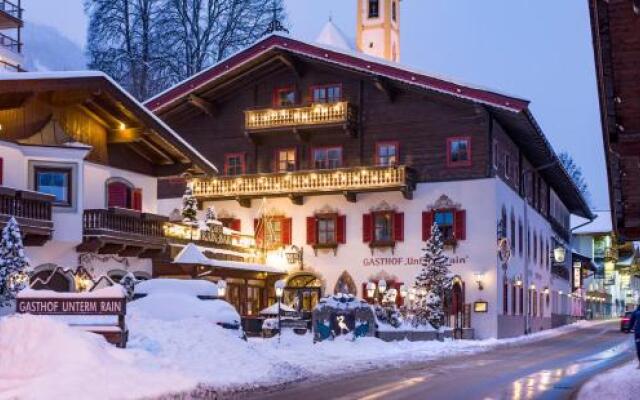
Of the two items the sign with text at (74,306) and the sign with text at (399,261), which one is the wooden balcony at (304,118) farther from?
the sign with text at (74,306)

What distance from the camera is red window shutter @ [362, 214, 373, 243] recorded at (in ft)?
150

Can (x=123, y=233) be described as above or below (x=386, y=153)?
Answer: below

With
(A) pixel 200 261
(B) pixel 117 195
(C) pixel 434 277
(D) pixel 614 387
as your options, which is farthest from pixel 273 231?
(D) pixel 614 387

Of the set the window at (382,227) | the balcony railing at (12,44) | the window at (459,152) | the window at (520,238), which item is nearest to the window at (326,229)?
the window at (382,227)

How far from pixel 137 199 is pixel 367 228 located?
16.2 metres

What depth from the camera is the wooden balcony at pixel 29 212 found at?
2431 cm

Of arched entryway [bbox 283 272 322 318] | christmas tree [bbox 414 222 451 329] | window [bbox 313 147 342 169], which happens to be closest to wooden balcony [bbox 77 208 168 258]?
christmas tree [bbox 414 222 451 329]

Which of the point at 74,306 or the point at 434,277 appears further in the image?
the point at 434,277

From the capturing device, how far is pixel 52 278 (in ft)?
90.9

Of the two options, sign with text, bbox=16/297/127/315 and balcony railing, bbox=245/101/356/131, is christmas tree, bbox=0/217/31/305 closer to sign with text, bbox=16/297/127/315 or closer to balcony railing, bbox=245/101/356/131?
sign with text, bbox=16/297/127/315

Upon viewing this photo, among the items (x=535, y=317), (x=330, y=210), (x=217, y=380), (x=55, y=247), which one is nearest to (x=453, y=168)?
(x=330, y=210)

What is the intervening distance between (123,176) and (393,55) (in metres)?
53.3

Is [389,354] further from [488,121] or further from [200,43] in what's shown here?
[200,43]

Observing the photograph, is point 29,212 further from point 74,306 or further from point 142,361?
point 142,361
